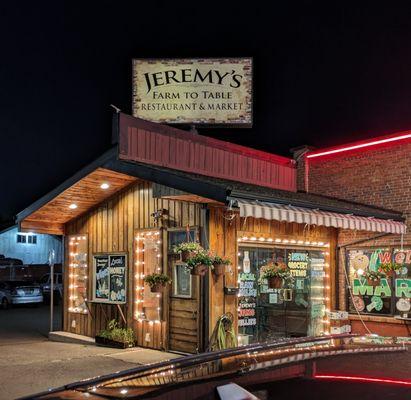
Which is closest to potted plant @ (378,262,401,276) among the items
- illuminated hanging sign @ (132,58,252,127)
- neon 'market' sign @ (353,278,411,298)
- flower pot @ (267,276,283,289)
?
neon 'market' sign @ (353,278,411,298)

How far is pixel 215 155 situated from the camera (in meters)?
14.3

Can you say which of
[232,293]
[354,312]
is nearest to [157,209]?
[232,293]

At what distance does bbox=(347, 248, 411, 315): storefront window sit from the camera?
13344 millimetres

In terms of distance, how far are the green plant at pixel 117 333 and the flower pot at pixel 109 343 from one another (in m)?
0.05

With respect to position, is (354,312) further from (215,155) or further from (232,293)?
(215,155)

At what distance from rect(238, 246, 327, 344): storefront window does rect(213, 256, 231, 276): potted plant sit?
1272mm

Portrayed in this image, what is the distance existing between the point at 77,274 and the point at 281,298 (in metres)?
5.56

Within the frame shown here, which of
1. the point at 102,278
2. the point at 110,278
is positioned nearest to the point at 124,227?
the point at 110,278

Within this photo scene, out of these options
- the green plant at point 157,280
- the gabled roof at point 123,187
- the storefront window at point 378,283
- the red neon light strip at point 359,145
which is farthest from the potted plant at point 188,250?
the red neon light strip at point 359,145

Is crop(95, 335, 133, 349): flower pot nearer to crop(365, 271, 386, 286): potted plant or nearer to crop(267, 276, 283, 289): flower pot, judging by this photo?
crop(267, 276, 283, 289): flower pot

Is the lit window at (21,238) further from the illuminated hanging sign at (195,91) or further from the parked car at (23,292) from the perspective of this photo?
the illuminated hanging sign at (195,91)

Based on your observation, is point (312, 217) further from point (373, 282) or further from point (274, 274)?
point (373, 282)

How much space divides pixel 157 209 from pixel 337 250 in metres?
4.96

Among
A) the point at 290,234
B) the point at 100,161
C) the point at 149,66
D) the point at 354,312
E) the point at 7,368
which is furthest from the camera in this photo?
the point at 149,66
